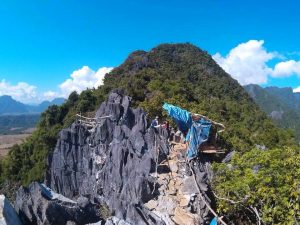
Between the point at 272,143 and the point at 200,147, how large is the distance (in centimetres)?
1764

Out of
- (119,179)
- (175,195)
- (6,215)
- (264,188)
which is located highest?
(264,188)

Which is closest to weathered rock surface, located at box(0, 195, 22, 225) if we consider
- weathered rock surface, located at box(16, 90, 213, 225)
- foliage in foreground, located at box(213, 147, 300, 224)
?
weathered rock surface, located at box(16, 90, 213, 225)

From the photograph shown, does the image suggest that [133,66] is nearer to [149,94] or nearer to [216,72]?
[149,94]

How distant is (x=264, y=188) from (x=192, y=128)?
340 inches

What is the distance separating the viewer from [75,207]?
1689 cm

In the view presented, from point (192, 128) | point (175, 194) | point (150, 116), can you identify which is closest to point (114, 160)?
point (192, 128)

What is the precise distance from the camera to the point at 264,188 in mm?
12711

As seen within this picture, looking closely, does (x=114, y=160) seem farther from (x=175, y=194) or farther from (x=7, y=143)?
(x=7, y=143)

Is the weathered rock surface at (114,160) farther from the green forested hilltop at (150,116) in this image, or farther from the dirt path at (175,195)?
the green forested hilltop at (150,116)

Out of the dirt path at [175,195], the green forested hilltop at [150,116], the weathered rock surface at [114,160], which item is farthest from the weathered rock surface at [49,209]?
the green forested hilltop at [150,116]

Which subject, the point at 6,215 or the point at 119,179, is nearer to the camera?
the point at 6,215

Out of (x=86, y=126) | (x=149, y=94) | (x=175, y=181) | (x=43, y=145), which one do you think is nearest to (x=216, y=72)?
(x=149, y=94)

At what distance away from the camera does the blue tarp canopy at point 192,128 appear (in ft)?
65.8

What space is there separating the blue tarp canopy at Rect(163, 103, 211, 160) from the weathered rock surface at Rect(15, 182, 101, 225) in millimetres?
5905
